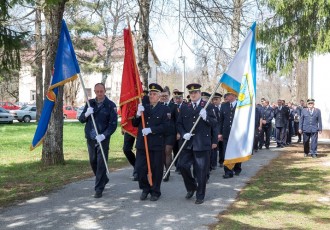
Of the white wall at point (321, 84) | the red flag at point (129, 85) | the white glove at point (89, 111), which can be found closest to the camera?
the white glove at point (89, 111)

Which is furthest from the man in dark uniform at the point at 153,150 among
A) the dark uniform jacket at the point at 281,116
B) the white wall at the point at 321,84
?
the white wall at the point at 321,84

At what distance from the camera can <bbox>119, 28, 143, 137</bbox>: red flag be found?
28.5 feet

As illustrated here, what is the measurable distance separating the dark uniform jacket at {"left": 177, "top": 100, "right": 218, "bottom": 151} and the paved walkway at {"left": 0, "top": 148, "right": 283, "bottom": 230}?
3.25ft

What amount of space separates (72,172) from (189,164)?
4493mm

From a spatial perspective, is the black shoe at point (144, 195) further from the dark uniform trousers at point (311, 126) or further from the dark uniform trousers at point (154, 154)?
the dark uniform trousers at point (311, 126)

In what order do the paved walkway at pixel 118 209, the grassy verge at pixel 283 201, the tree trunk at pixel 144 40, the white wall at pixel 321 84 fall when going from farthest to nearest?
the white wall at pixel 321 84 < the tree trunk at pixel 144 40 < the grassy verge at pixel 283 201 < the paved walkway at pixel 118 209

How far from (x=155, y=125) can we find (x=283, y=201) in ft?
8.70

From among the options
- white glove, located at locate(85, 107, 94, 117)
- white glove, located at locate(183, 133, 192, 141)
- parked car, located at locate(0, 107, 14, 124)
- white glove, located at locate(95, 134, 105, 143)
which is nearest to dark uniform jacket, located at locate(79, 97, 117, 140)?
white glove, located at locate(85, 107, 94, 117)

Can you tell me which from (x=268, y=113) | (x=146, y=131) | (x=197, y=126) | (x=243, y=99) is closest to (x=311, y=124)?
(x=268, y=113)

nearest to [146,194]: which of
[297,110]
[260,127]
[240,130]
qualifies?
[240,130]

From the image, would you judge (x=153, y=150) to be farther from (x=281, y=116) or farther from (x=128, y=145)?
(x=281, y=116)

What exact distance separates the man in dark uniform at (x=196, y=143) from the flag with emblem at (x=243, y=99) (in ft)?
1.34

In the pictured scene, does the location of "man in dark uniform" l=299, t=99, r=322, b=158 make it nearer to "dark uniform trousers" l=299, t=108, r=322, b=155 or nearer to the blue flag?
"dark uniform trousers" l=299, t=108, r=322, b=155

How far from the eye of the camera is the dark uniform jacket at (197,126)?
7848 mm
